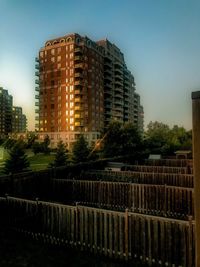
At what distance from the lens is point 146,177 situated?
20844mm

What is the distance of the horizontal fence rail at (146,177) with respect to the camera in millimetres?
19266

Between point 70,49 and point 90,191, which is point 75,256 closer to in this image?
point 90,191

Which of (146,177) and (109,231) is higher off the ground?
(146,177)

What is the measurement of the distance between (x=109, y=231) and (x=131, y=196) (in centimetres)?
690

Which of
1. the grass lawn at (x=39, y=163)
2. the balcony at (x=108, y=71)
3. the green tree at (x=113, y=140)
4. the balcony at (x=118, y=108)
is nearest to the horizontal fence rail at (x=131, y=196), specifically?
the green tree at (x=113, y=140)

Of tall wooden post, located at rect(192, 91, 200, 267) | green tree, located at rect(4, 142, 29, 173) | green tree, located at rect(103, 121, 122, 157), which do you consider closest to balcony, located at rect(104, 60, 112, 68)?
green tree, located at rect(103, 121, 122, 157)

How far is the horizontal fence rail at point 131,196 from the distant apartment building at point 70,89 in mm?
82341

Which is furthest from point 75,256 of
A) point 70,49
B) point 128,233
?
point 70,49

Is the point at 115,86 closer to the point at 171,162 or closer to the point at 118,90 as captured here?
the point at 118,90

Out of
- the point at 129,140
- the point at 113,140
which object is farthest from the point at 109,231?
the point at 129,140

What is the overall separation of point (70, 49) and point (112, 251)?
99.4 m

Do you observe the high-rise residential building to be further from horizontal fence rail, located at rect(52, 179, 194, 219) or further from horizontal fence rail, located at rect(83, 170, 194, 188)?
horizontal fence rail, located at rect(52, 179, 194, 219)

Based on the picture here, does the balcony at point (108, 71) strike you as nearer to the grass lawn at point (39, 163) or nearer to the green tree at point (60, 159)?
the grass lawn at point (39, 163)

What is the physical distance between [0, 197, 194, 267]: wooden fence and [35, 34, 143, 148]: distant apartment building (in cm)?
8908
